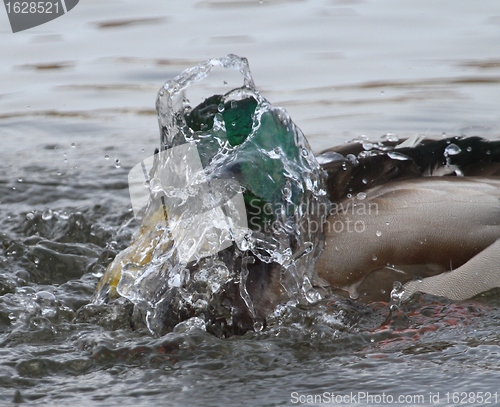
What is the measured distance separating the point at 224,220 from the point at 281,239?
0.27 m

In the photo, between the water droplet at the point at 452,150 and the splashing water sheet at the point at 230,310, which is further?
the water droplet at the point at 452,150

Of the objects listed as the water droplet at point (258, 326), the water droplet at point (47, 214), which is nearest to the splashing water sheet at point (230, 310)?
the water droplet at point (258, 326)

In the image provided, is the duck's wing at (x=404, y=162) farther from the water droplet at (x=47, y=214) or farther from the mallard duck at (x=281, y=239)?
the water droplet at (x=47, y=214)

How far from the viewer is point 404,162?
407 cm

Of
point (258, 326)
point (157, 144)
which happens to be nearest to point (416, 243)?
point (258, 326)

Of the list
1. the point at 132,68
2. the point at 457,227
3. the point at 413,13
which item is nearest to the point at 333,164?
the point at 457,227

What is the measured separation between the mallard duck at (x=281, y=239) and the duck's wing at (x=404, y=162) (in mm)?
92

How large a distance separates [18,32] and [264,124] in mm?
5515

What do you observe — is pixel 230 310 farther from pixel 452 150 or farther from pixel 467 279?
pixel 452 150

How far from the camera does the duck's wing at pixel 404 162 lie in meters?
3.99

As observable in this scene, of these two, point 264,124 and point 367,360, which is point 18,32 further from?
point 367,360

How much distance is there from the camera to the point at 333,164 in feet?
13.4

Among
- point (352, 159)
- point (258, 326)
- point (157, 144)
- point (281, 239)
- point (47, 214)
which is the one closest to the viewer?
point (258, 326)

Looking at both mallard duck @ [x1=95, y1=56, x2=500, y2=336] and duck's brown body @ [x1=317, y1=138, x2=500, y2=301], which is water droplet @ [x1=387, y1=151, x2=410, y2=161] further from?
duck's brown body @ [x1=317, y1=138, x2=500, y2=301]
